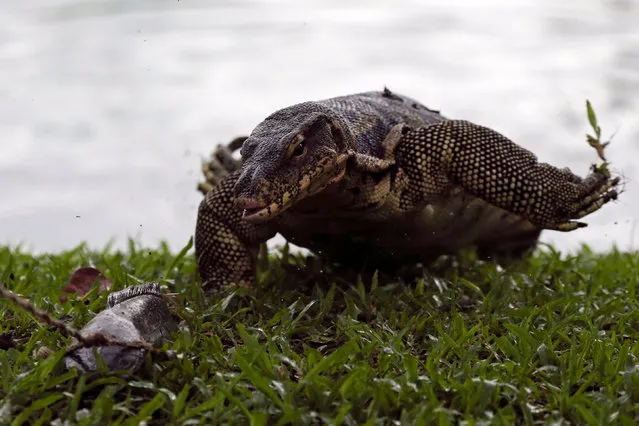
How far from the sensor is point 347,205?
12.9 feet

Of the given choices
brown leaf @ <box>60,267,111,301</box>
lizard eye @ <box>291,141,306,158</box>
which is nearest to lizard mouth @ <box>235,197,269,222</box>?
lizard eye @ <box>291,141,306,158</box>

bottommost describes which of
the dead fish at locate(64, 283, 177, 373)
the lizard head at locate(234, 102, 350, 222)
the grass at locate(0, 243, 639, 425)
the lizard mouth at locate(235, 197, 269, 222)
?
the grass at locate(0, 243, 639, 425)

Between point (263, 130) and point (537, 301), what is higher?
point (263, 130)

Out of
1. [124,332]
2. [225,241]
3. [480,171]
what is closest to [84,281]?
[225,241]

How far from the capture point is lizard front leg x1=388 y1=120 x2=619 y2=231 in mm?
4152

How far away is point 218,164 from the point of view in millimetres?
5797

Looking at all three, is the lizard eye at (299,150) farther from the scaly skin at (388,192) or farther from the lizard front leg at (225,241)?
the lizard front leg at (225,241)

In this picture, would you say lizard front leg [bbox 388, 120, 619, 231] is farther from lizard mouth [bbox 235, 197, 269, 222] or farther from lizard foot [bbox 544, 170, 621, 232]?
lizard mouth [bbox 235, 197, 269, 222]

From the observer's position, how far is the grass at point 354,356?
8.55 ft

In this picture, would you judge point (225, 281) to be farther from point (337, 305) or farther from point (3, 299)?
point (3, 299)

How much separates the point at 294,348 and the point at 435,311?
0.80m

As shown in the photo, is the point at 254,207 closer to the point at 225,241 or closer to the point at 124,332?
the point at 124,332

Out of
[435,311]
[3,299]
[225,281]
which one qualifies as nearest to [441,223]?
[435,311]

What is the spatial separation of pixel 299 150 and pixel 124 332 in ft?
3.50
